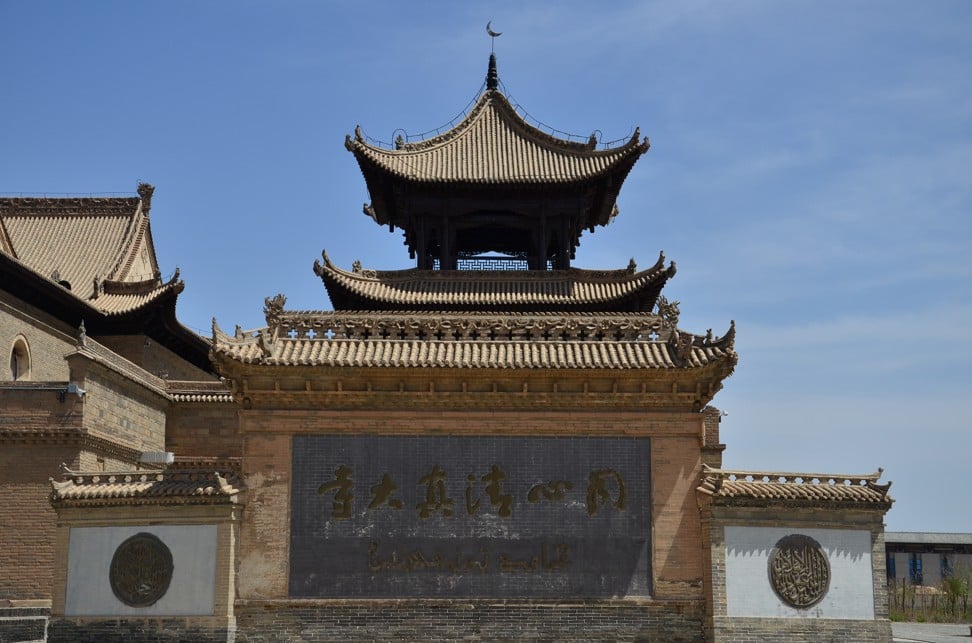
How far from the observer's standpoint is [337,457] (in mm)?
20188

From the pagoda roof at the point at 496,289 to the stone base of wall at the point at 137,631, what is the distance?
890 cm

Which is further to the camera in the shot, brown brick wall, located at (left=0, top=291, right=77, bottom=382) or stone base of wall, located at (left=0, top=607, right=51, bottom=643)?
brown brick wall, located at (left=0, top=291, right=77, bottom=382)

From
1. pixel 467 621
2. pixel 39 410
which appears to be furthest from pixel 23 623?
pixel 467 621

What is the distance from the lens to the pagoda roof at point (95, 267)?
30.7m

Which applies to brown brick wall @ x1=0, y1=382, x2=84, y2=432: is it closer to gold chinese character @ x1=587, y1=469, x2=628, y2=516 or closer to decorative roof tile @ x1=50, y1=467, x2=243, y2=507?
decorative roof tile @ x1=50, y1=467, x2=243, y2=507

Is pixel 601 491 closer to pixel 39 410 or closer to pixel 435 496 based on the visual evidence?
pixel 435 496

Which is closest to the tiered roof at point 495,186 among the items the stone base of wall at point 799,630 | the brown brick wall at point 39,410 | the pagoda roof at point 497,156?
the pagoda roof at point 497,156

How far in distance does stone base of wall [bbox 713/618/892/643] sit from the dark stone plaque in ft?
5.35

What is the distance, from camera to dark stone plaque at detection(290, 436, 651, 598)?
19719mm

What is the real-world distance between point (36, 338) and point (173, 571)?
43.3 ft

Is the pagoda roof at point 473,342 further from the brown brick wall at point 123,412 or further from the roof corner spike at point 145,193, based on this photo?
the roof corner spike at point 145,193

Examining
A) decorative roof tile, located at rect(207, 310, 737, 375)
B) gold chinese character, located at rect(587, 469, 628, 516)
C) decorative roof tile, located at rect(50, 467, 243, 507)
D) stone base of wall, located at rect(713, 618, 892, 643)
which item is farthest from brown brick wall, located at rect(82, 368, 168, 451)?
stone base of wall, located at rect(713, 618, 892, 643)

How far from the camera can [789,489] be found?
65.7 ft

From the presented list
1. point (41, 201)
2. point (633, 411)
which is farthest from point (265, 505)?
point (41, 201)
